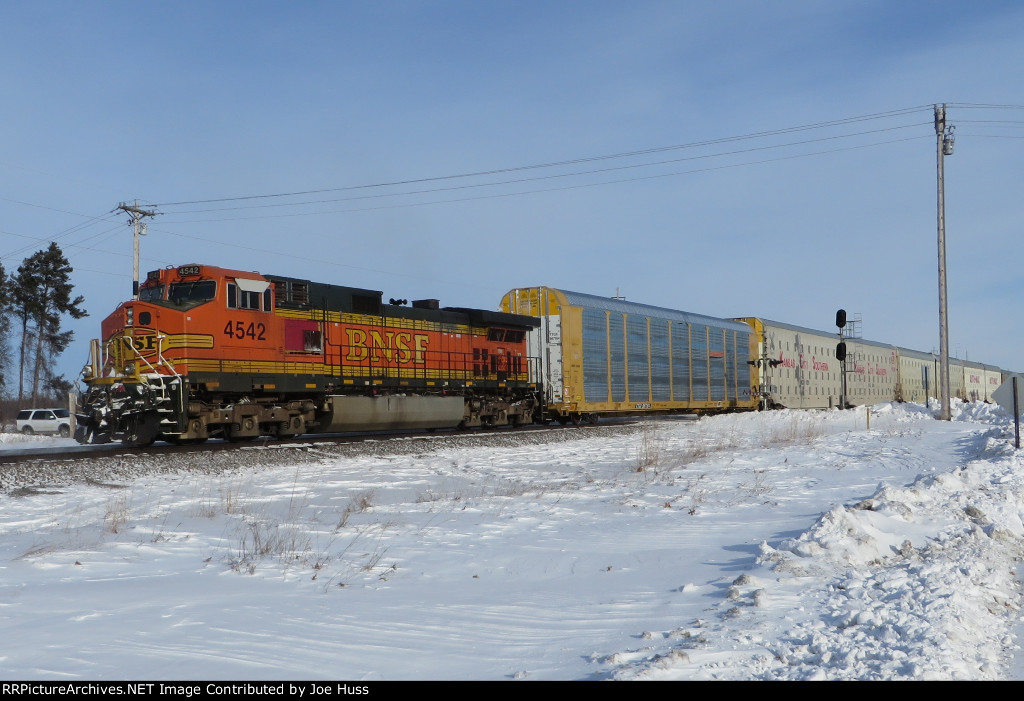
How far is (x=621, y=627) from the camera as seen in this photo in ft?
16.4

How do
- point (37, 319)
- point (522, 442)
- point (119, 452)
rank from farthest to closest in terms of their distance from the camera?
point (37, 319) < point (522, 442) < point (119, 452)

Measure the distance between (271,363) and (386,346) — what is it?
3988 mm

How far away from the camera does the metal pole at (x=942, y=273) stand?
2729 centimetres

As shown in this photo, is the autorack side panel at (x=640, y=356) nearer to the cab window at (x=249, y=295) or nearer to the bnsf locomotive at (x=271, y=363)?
the bnsf locomotive at (x=271, y=363)

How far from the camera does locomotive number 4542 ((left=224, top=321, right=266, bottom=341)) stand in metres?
17.8

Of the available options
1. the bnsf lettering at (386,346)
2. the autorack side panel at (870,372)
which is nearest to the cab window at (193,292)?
the bnsf lettering at (386,346)

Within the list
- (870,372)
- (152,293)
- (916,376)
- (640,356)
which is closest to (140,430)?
(152,293)

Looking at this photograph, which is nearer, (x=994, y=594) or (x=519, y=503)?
(x=994, y=594)

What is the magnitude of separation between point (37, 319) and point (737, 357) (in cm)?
4646

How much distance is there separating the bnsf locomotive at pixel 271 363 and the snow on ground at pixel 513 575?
308cm

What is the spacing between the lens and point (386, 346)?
22.0m
